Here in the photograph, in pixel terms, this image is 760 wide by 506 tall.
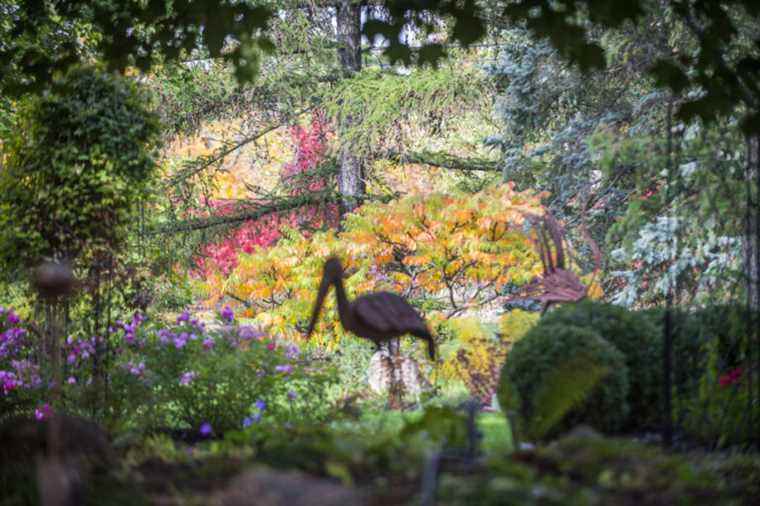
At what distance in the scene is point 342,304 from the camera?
5207 mm

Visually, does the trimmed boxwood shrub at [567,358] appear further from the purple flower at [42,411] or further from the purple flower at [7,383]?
the purple flower at [7,383]

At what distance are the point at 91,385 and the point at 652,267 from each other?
19.7ft

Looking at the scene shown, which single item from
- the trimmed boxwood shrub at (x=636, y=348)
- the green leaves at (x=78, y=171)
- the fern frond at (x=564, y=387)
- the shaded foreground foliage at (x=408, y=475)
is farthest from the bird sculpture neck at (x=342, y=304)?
the shaded foreground foliage at (x=408, y=475)

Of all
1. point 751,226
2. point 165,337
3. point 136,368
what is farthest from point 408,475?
point 165,337

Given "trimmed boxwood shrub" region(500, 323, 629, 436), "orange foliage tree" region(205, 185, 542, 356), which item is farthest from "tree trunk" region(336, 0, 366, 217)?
"trimmed boxwood shrub" region(500, 323, 629, 436)

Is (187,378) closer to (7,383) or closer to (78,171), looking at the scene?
(7,383)

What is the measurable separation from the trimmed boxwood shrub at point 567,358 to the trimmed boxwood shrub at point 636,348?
1.08 feet

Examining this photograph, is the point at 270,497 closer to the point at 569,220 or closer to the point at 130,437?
the point at 130,437

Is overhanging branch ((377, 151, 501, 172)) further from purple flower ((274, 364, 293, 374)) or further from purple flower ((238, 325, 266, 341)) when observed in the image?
purple flower ((274, 364, 293, 374))

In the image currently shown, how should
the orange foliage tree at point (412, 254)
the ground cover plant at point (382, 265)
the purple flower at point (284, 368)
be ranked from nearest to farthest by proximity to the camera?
the ground cover plant at point (382, 265), the purple flower at point (284, 368), the orange foliage tree at point (412, 254)

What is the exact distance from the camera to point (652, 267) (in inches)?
380

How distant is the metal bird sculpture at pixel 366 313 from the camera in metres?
5.20

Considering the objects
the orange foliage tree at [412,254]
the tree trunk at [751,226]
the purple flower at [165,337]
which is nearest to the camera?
the tree trunk at [751,226]

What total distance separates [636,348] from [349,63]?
29.6ft
